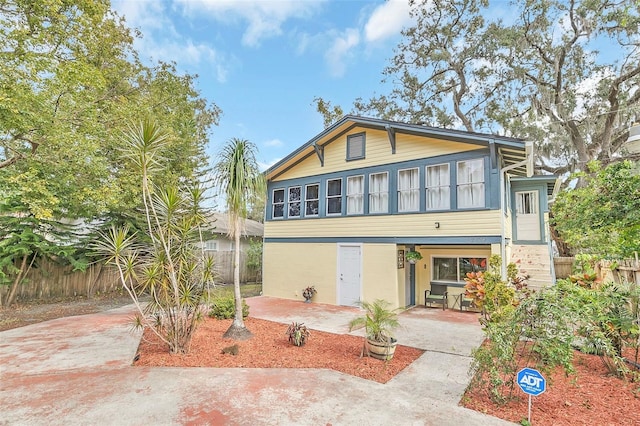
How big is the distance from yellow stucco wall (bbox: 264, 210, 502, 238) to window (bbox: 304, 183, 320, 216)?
1.22ft

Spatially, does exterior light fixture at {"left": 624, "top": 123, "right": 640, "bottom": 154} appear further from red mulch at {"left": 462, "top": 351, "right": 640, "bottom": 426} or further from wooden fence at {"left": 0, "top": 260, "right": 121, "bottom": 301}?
wooden fence at {"left": 0, "top": 260, "right": 121, "bottom": 301}

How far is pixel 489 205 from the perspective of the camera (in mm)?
8828

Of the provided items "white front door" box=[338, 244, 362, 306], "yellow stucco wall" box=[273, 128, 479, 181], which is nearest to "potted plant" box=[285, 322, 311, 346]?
"white front door" box=[338, 244, 362, 306]

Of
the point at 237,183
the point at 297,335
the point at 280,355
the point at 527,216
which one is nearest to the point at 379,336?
the point at 297,335

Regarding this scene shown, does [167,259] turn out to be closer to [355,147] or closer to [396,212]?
[396,212]

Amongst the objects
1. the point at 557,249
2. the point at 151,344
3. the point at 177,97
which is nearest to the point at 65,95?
the point at 177,97

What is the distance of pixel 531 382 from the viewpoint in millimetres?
3516

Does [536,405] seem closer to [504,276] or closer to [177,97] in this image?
[504,276]

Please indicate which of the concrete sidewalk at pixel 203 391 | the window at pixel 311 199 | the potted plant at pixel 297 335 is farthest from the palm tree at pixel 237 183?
the window at pixel 311 199

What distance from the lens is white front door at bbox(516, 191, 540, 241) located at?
12484 millimetres

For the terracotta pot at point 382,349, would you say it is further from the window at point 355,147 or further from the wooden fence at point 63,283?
the window at point 355,147

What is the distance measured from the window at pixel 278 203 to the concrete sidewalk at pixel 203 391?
7.61 meters

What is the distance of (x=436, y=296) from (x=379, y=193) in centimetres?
406

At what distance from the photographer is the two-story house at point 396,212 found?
9.23m
